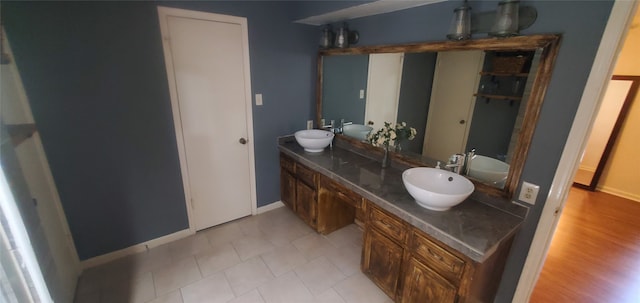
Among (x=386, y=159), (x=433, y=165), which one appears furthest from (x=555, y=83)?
(x=386, y=159)

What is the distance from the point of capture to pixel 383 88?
2.36 m

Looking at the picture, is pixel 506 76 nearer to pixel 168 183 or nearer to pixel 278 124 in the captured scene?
pixel 278 124

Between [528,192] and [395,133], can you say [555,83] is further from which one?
[395,133]

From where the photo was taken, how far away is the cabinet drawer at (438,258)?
4.45ft

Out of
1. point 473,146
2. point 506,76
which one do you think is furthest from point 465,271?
point 506,76

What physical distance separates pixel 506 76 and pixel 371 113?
3.82 ft

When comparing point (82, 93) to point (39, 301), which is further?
point (82, 93)

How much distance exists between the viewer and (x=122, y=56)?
1893 millimetres

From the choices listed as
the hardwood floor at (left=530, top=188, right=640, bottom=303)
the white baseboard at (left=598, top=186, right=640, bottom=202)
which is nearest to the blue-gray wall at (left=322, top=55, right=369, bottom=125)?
the hardwood floor at (left=530, top=188, right=640, bottom=303)

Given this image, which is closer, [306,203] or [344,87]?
[306,203]

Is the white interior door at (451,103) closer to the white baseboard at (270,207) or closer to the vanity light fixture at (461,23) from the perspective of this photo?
the vanity light fixture at (461,23)

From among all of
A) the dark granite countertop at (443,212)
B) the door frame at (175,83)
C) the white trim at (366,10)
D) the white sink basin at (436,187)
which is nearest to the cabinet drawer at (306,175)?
the dark granite countertop at (443,212)

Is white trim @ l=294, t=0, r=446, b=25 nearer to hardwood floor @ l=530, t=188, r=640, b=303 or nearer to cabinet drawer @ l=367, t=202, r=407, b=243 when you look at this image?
cabinet drawer @ l=367, t=202, r=407, b=243

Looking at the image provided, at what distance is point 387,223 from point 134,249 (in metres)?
2.29
